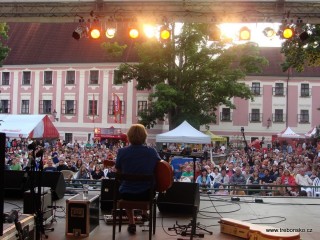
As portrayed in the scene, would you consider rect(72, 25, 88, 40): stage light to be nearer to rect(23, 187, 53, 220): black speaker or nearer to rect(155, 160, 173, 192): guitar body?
rect(23, 187, 53, 220): black speaker

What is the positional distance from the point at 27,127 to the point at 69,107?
87.2ft

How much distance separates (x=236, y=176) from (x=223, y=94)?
54.7ft

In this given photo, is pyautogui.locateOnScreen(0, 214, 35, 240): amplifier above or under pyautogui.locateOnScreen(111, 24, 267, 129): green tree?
under

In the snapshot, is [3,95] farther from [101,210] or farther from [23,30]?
[101,210]

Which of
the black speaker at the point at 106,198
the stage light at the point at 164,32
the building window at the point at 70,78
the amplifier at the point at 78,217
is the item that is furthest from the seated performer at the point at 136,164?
the building window at the point at 70,78

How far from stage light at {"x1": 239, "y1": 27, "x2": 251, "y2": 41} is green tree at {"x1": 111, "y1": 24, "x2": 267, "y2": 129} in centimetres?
1873

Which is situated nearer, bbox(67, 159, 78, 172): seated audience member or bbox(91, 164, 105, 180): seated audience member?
bbox(91, 164, 105, 180): seated audience member

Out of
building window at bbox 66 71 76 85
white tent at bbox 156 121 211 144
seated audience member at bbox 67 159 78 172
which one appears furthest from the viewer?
building window at bbox 66 71 76 85

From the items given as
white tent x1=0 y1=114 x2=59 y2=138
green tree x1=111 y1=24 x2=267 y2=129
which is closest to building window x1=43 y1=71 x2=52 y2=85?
green tree x1=111 y1=24 x2=267 y2=129

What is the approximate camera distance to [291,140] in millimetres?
A: 39156

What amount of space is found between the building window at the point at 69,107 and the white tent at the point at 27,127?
81.3 feet

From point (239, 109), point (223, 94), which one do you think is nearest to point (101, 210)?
point (223, 94)

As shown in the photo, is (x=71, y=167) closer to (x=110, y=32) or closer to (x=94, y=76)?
(x=110, y=32)

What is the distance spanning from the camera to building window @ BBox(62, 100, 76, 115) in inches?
1610
